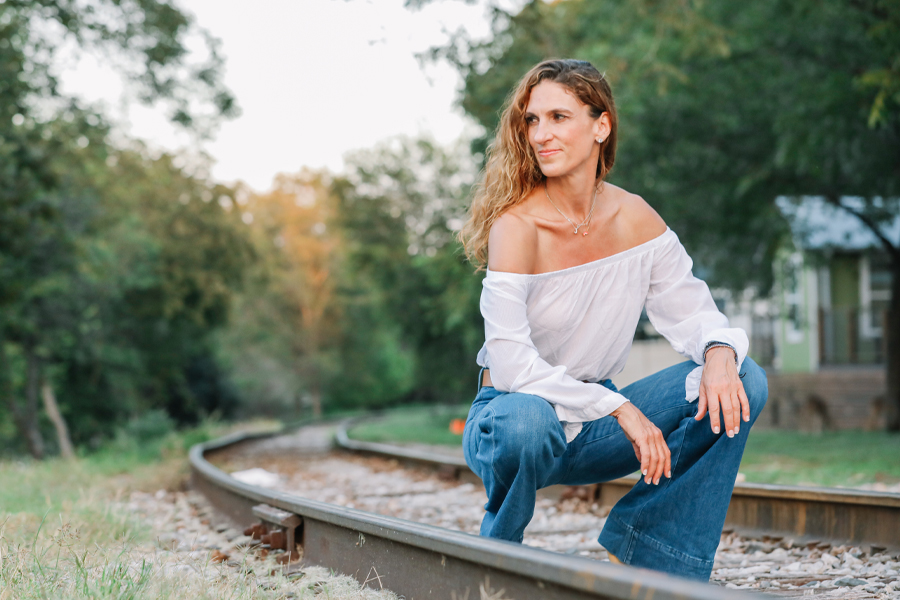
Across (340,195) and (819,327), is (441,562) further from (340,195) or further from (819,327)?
(340,195)

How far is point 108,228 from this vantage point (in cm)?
2614

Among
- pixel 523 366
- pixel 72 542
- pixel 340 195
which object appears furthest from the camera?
pixel 340 195

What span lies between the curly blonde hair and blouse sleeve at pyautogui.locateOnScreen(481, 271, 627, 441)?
34 cm

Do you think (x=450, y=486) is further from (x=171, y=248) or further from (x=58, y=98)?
(x=171, y=248)

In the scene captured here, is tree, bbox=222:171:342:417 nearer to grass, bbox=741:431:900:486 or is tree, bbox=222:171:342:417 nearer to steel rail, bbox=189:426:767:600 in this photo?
grass, bbox=741:431:900:486

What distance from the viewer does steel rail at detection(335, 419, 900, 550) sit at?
330cm

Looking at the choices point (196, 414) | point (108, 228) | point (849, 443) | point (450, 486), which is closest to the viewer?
point (450, 486)

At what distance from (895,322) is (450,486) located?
10315 millimetres

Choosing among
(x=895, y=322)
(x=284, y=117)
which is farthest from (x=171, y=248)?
(x=895, y=322)

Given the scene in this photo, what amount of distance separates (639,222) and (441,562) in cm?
136

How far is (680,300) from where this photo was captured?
9.14ft

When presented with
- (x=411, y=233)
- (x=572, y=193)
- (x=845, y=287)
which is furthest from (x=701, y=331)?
(x=411, y=233)

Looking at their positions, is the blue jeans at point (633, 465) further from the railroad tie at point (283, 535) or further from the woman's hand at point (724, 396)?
the railroad tie at point (283, 535)

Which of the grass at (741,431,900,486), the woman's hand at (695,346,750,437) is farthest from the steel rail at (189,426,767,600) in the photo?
the grass at (741,431,900,486)
